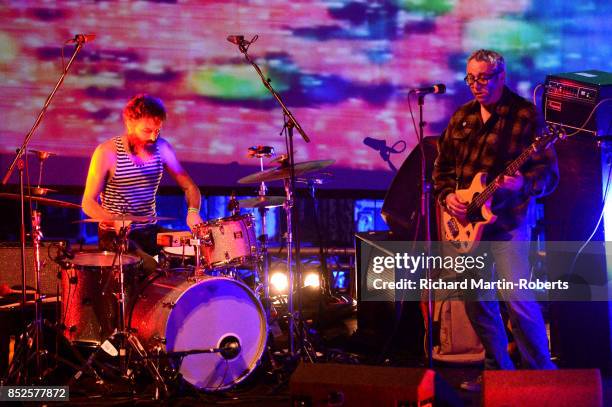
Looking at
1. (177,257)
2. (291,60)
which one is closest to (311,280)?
(291,60)

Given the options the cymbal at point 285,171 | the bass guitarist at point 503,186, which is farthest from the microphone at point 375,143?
the bass guitarist at point 503,186

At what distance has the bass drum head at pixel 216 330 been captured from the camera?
474 centimetres

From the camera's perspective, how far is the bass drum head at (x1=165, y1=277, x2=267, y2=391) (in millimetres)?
4738

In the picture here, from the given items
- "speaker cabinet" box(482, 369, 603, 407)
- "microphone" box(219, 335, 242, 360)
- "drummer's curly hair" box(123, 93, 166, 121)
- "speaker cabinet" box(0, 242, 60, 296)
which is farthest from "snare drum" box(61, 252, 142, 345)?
"speaker cabinet" box(482, 369, 603, 407)

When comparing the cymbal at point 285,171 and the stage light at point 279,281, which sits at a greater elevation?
the cymbal at point 285,171

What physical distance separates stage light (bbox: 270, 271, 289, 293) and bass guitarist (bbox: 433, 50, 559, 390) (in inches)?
105

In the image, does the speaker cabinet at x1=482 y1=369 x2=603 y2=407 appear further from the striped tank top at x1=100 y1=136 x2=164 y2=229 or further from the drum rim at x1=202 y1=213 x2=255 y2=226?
the striped tank top at x1=100 y1=136 x2=164 y2=229

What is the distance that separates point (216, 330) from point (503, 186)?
1982 millimetres

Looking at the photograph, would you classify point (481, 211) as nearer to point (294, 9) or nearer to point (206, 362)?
point (206, 362)

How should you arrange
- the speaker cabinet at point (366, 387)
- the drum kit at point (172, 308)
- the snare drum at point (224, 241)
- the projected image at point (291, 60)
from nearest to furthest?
the speaker cabinet at point (366, 387), the drum kit at point (172, 308), the snare drum at point (224, 241), the projected image at point (291, 60)

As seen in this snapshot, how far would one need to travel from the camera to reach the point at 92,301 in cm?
473

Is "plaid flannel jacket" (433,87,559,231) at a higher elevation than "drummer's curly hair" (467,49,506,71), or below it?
below

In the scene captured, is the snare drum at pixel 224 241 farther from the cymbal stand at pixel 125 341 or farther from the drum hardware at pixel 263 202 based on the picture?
the cymbal stand at pixel 125 341

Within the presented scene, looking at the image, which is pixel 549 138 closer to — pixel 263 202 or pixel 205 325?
pixel 263 202
